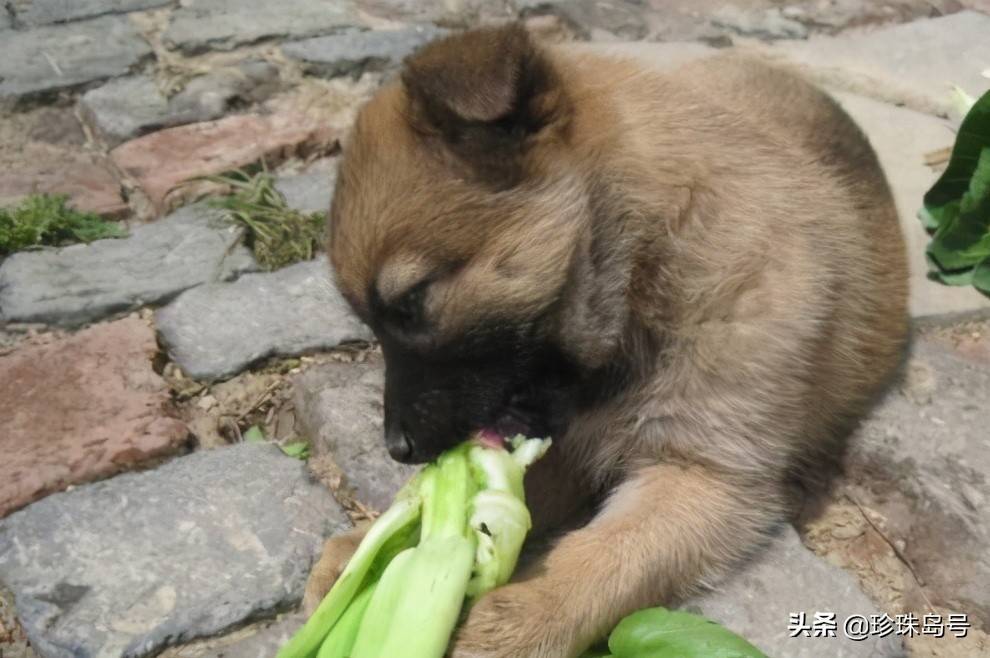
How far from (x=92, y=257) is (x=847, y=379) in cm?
249

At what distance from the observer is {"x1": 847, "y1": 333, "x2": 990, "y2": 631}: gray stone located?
2.90 m

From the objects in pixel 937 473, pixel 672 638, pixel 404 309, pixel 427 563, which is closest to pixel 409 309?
pixel 404 309

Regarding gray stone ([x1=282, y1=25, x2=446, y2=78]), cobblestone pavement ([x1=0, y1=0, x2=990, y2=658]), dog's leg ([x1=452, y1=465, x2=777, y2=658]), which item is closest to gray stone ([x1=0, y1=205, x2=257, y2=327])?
cobblestone pavement ([x1=0, y1=0, x2=990, y2=658])

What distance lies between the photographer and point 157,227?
412cm

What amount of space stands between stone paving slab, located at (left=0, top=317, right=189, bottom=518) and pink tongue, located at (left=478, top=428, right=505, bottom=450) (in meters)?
0.91

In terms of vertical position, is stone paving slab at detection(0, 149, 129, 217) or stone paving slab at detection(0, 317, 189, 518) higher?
stone paving slab at detection(0, 149, 129, 217)

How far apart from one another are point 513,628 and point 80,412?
4.82 ft

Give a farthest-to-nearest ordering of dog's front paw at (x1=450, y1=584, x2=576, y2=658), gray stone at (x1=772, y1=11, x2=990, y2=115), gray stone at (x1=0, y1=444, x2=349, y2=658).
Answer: gray stone at (x1=772, y1=11, x2=990, y2=115)
gray stone at (x1=0, y1=444, x2=349, y2=658)
dog's front paw at (x1=450, y1=584, x2=576, y2=658)

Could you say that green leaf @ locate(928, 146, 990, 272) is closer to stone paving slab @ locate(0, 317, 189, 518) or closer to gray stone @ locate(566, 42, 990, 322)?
gray stone @ locate(566, 42, 990, 322)

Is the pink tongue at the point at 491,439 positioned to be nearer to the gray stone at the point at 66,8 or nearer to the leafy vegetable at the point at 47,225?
the leafy vegetable at the point at 47,225

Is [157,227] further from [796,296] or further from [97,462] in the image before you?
[796,296]

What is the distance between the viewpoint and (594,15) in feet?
18.4

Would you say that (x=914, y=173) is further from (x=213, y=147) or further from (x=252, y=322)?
(x=213, y=147)

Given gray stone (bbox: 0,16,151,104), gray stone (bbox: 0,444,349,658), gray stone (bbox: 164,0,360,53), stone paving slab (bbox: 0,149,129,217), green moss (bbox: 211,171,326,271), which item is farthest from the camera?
gray stone (bbox: 164,0,360,53)
